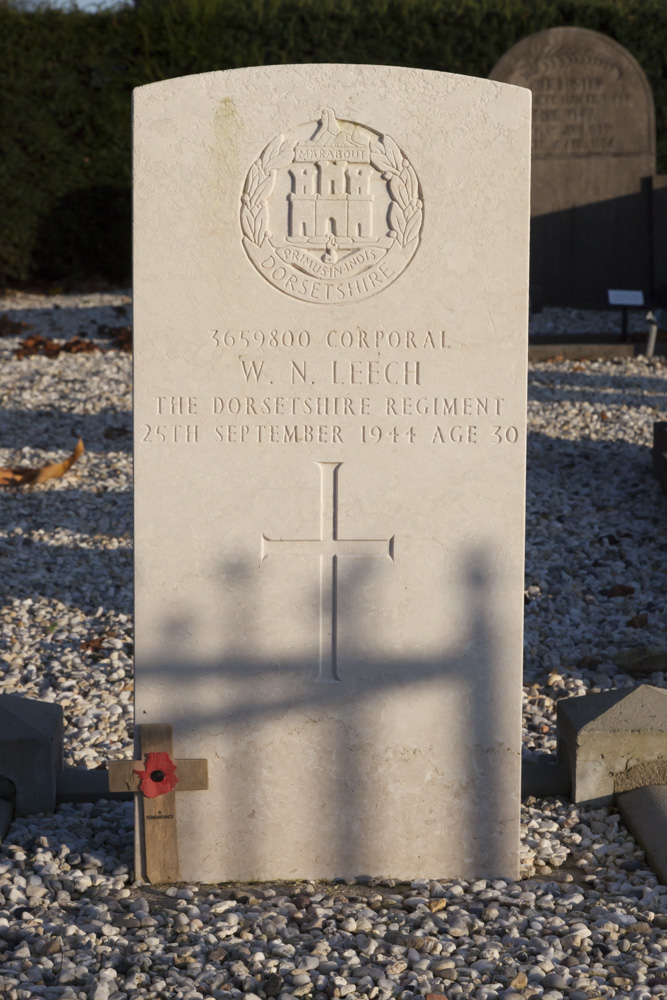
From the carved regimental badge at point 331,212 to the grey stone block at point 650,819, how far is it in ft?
5.40

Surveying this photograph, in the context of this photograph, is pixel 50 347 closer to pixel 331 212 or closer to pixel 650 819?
pixel 331 212

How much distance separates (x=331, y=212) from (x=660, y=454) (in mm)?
4089

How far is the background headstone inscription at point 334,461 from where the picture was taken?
2633mm

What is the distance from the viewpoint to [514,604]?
9.12 ft

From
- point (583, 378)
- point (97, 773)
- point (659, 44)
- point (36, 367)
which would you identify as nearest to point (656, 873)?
point (97, 773)

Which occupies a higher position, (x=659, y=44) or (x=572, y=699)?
(x=659, y=44)

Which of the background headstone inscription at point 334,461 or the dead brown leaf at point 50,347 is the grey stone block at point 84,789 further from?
the dead brown leaf at point 50,347

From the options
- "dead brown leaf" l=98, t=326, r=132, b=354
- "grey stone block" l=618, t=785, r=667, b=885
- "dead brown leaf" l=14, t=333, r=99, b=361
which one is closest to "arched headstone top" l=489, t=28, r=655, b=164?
"dead brown leaf" l=98, t=326, r=132, b=354

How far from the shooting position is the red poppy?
2.76 m

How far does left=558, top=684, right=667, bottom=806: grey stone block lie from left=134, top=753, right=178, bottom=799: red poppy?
3.96 ft

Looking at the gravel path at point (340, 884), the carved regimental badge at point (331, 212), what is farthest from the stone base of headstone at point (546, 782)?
the carved regimental badge at point (331, 212)

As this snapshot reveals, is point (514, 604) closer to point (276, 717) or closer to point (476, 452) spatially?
point (476, 452)

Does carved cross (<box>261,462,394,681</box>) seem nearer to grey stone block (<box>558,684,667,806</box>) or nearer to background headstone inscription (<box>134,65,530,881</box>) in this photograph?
background headstone inscription (<box>134,65,530,881</box>)

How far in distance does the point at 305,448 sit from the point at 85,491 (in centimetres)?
390
